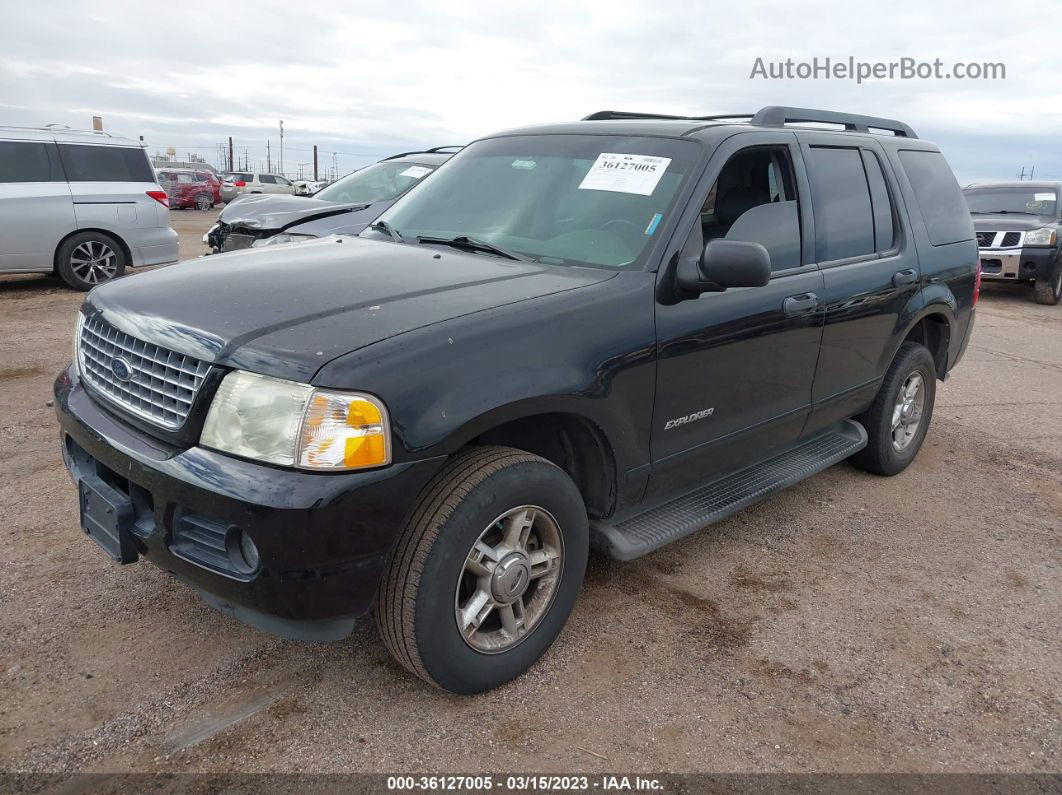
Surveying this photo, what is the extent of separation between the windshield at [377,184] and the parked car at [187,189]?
78.3 feet

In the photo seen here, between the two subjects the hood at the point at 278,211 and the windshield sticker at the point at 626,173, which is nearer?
the windshield sticker at the point at 626,173

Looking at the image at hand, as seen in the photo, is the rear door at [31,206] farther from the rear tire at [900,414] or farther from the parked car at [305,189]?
the rear tire at [900,414]

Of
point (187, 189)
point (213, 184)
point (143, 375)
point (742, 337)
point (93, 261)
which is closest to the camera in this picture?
point (143, 375)

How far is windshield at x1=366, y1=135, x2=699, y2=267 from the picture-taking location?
10.4 ft

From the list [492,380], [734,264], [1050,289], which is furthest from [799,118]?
[1050,289]

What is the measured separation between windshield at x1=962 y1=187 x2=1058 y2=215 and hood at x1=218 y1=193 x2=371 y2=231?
32.8ft

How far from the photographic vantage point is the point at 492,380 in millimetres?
2430

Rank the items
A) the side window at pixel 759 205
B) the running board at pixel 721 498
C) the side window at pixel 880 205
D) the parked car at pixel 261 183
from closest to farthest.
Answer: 1. the running board at pixel 721 498
2. the side window at pixel 759 205
3. the side window at pixel 880 205
4. the parked car at pixel 261 183

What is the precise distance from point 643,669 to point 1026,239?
12.1 metres

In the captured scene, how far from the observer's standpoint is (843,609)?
11.1 feet

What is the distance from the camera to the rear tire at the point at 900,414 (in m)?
4.59

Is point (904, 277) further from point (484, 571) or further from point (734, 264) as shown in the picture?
point (484, 571)

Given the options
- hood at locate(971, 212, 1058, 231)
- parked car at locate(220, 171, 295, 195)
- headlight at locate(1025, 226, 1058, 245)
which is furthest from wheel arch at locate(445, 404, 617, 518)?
parked car at locate(220, 171, 295, 195)

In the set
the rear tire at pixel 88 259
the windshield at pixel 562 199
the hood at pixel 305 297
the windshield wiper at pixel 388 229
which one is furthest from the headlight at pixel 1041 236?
the rear tire at pixel 88 259
